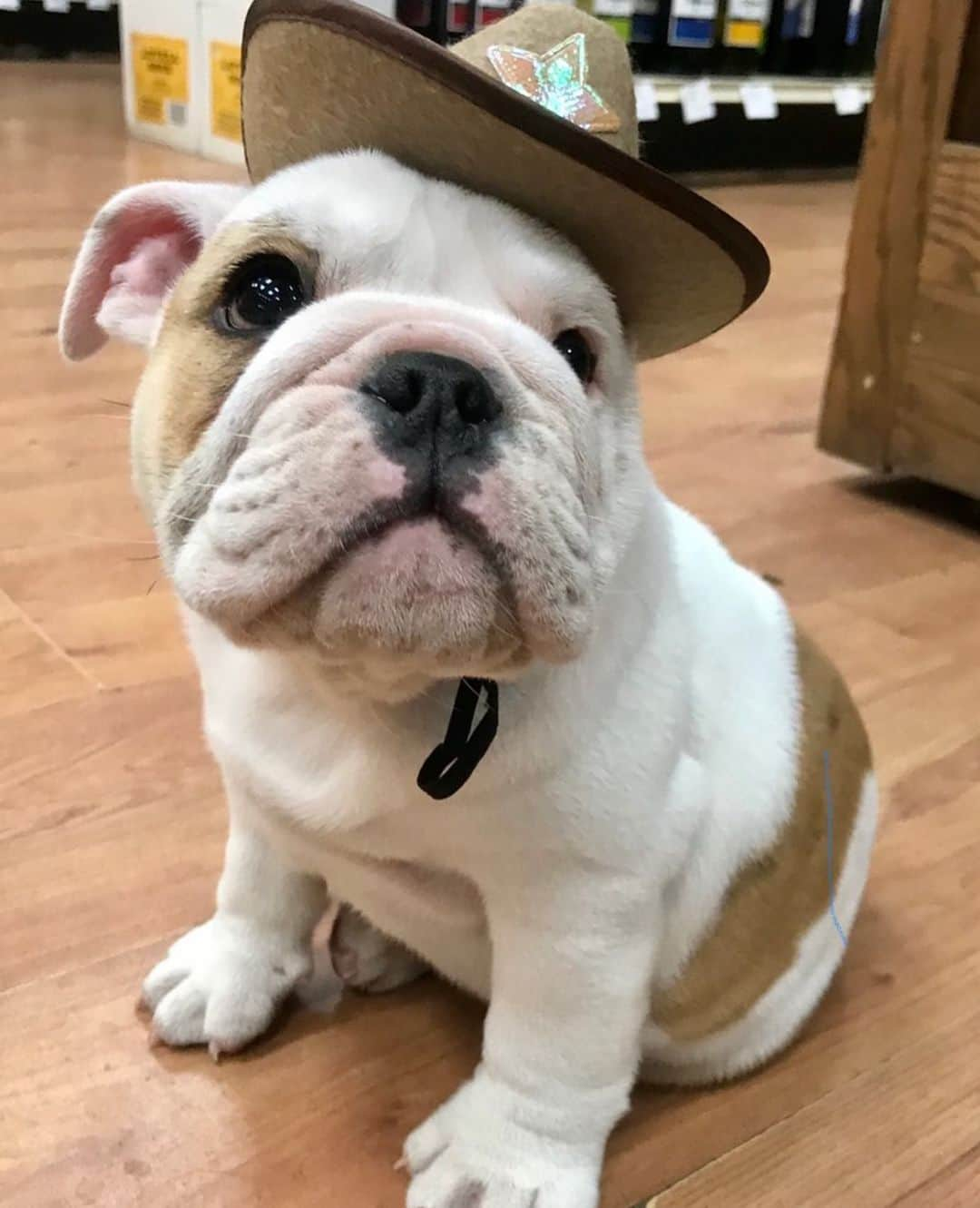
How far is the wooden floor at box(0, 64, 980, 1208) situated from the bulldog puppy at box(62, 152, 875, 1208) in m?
0.04

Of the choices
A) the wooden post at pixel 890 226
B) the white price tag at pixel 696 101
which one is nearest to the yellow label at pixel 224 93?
the white price tag at pixel 696 101

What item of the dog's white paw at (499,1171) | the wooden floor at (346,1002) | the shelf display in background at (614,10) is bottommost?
the wooden floor at (346,1002)

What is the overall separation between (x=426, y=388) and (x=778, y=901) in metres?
0.47

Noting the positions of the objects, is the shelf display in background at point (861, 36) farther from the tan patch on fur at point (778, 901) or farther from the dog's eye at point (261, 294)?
the dog's eye at point (261, 294)

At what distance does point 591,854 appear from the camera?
2.49 ft

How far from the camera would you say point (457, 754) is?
28.0 inches

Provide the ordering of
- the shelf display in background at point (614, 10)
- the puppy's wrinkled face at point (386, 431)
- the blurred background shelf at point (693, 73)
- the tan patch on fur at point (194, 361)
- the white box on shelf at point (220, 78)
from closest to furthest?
1. the puppy's wrinkled face at point (386, 431)
2. the tan patch on fur at point (194, 361)
3. the white box on shelf at point (220, 78)
4. the blurred background shelf at point (693, 73)
5. the shelf display in background at point (614, 10)

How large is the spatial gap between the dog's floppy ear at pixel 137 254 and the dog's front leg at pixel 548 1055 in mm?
423

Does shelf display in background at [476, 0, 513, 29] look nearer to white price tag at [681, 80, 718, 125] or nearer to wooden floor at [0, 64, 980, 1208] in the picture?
white price tag at [681, 80, 718, 125]

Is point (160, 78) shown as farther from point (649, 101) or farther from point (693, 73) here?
point (693, 73)

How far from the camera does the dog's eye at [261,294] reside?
27.8 inches

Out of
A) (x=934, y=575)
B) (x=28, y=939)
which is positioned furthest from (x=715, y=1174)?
(x=934, y=575)

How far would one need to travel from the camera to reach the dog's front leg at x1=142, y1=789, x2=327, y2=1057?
919mm

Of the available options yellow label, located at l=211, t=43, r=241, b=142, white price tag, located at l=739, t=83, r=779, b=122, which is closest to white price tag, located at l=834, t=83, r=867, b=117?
white price tag, located at l=739, t=83, r=779, b=122
